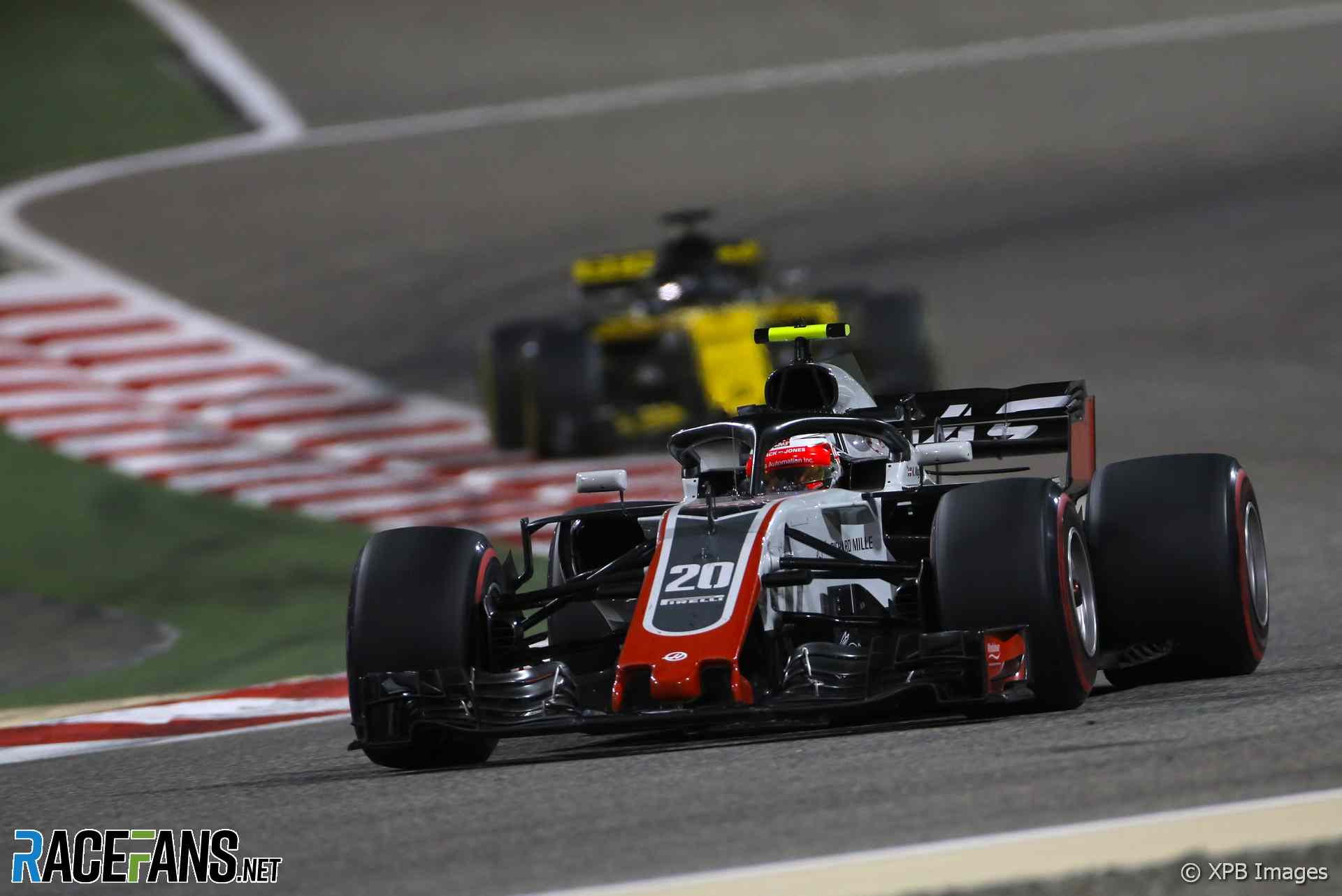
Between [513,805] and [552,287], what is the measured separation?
17090mm

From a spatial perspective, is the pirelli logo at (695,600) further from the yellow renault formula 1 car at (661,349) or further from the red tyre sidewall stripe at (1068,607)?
the yellow renault formula 1 car at (661,349)

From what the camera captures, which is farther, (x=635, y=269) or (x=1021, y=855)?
(x=635, y=269)

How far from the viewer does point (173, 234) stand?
25.3 m

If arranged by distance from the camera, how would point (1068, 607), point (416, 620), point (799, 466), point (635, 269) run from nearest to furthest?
1. point (1068, 607)
2. point (416, 620)
3. point (799, 466)
4. point (635, 269)

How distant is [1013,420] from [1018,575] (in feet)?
7.85

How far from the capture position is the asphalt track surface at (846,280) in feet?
20.9

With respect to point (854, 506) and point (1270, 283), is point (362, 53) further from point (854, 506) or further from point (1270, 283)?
point (854, 506)

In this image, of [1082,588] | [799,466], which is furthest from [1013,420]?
[1082,588]

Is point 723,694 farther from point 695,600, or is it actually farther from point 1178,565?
point 1178,565

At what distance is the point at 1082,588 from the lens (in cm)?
848

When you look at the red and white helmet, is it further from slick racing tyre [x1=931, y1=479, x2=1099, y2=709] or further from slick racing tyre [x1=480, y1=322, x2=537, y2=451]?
slick racing tyre [x1=480, y1=322, x2=537, y2=451]

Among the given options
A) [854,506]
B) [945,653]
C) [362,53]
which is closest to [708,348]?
[854,506]

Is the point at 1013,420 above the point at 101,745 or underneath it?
above

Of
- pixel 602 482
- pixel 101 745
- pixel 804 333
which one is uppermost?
pixel 804 333
